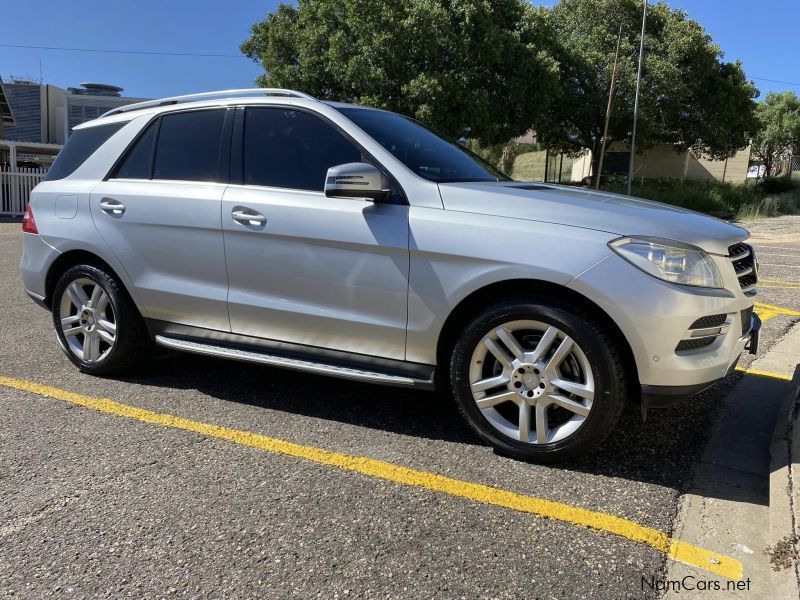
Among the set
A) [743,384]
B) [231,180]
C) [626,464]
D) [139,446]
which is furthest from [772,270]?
[139,446]

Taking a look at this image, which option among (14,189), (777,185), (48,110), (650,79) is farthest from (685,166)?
(48,110)

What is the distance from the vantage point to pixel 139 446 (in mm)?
3299

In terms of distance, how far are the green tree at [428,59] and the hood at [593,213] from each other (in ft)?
57.5

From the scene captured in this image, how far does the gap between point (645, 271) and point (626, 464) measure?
998 mm

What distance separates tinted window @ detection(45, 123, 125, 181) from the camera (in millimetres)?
4438

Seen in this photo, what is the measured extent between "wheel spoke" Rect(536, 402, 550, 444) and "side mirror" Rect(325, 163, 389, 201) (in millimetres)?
1280

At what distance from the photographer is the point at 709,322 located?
284 cm

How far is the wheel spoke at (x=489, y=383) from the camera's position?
3.07 metres

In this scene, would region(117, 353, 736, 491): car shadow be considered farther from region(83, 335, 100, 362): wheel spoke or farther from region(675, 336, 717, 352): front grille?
region(675, 336, 717, 352): front grille

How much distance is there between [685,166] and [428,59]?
1003 inches

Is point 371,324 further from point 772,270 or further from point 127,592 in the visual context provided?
point 772,270

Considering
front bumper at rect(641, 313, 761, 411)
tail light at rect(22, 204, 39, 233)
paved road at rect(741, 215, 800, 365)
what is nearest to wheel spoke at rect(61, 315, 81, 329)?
tail light at rect(22, 204, 39, 233)

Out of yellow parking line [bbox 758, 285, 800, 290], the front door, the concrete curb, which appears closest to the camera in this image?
Answer: the concrete curb

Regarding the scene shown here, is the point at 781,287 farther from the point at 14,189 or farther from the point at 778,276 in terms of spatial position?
the point at 14,189
